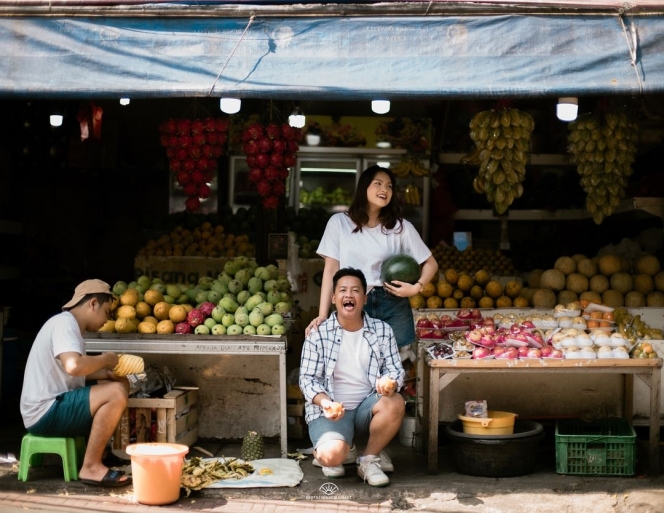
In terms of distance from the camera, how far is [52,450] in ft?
16.5

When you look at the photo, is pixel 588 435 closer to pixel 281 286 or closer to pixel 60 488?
pixel 281 286

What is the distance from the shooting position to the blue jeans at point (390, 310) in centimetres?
555

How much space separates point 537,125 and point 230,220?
12.9 ft

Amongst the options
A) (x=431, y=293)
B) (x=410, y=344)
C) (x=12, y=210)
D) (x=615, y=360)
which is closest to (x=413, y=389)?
(x=410, y=344)

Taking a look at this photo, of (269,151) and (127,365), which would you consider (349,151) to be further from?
(127,365)

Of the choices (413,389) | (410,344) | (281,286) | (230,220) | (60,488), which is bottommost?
(60,488)

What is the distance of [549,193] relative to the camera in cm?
967

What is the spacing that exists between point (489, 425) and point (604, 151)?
253cm

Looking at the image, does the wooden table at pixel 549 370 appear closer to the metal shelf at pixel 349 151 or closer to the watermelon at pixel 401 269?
the watermelon at pixel 401 269

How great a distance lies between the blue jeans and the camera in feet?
18.2

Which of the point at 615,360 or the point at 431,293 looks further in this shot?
the point at 431,293

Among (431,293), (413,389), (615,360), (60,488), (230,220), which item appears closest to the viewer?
(60,488)

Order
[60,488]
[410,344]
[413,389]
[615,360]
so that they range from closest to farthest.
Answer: [60,488]
[615,360]
[410,344]
[413,389]

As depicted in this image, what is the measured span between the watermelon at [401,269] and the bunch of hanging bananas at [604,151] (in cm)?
194
